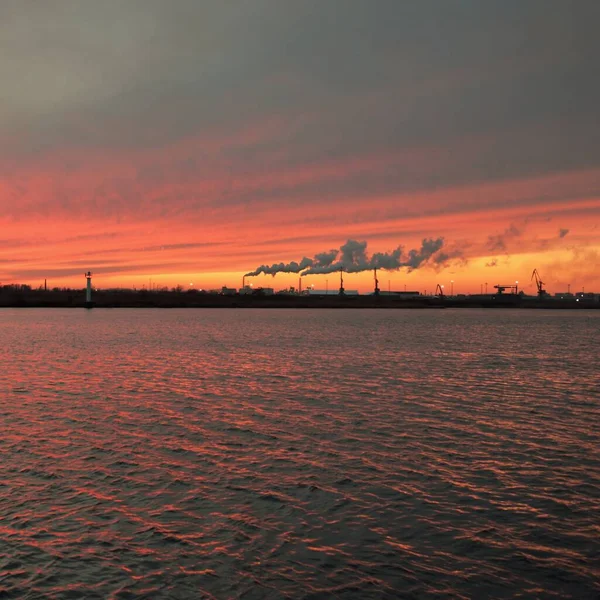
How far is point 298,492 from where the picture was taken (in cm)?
1883

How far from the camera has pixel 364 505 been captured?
57.7 ft

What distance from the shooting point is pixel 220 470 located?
69.8 feet

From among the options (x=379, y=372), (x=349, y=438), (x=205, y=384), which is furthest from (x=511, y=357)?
(x=349, y=438)

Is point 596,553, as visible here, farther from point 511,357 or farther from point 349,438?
Result: point 511,357

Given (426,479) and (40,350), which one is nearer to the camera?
(426,479)

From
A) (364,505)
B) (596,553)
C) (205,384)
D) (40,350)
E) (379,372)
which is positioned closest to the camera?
(596,553)

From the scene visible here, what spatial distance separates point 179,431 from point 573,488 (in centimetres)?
1707

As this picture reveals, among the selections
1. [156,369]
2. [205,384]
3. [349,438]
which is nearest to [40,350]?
[156,369]

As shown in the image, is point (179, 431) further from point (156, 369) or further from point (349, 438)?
point (156, 369)

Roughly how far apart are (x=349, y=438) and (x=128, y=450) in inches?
383

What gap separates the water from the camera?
13086 mm

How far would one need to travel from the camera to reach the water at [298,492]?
1309 centimetres

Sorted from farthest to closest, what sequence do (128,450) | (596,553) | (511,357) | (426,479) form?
(511,357), (128,450), (426,479), (596,553)

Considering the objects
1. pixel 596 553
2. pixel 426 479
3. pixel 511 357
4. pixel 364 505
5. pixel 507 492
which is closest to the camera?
pixel 596 553
